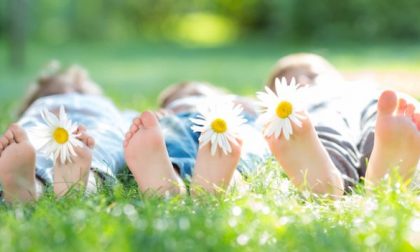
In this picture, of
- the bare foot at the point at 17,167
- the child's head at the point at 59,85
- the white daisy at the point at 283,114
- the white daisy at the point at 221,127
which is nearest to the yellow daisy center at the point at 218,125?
the white daisy at the point at 221,127

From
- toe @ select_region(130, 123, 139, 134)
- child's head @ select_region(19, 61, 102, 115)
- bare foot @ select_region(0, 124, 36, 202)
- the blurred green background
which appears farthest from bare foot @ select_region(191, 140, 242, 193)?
the blurred green background

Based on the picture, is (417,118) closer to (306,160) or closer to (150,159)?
(306,160)

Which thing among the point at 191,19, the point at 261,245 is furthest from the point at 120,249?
the point at 191,19

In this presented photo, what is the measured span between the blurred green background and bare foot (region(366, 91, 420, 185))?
293 cm

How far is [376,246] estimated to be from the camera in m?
1.95

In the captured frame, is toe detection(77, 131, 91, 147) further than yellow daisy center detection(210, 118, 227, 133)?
Yes

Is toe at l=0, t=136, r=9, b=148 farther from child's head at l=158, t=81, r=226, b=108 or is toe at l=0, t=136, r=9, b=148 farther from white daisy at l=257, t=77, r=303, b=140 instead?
child's head at l=158, t=81, r=226, b=108

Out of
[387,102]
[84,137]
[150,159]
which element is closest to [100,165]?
[84,137]

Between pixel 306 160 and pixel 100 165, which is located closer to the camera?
pixel 306 160

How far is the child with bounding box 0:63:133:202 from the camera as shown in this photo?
8.46ft

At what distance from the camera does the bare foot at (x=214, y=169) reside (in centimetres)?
254

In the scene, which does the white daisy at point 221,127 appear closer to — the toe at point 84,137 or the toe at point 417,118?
the toe at point 84,137

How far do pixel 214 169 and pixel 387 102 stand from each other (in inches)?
21.6

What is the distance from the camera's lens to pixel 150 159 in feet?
8.42
